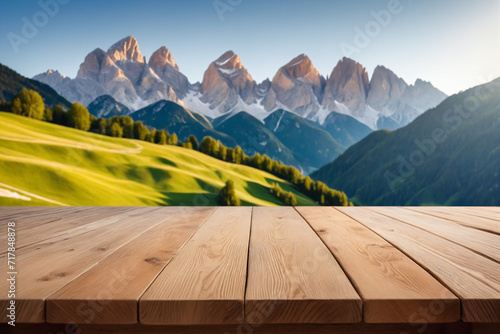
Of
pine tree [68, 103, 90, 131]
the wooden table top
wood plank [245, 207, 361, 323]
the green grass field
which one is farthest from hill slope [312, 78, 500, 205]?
wood plank [245, 207, 361, 323]

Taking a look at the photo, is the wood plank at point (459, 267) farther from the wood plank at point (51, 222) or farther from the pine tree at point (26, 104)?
the pine tree at point (26, 104)

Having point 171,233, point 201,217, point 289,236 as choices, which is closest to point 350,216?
point 289,236

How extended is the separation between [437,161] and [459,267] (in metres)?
145

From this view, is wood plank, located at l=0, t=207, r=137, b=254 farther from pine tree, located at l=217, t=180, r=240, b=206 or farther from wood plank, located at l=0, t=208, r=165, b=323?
pine tree, located at l=217, t=180, r=240, b=206

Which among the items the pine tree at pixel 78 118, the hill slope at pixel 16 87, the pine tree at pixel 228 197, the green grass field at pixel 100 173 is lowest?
the pine tree at pixel 228 197

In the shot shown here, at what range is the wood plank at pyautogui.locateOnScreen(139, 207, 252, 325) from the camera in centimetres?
128

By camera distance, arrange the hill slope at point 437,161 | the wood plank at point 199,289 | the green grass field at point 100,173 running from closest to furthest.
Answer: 1. the wood plank at point 199,289
2. the green grass field at point 100,173
3. the hill slope at point 437,161

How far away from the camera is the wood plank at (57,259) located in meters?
1.31

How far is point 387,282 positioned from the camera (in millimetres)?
1475

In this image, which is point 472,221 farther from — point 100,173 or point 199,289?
point 100,173

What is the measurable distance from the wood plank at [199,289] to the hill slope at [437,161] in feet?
391

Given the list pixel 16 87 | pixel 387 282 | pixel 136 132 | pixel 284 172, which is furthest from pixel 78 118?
pixel 16 87

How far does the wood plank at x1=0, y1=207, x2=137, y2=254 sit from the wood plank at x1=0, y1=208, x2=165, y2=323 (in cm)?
14

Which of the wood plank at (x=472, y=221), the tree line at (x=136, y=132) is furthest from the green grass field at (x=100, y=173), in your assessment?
the wood plank at (x=472, y=221)
